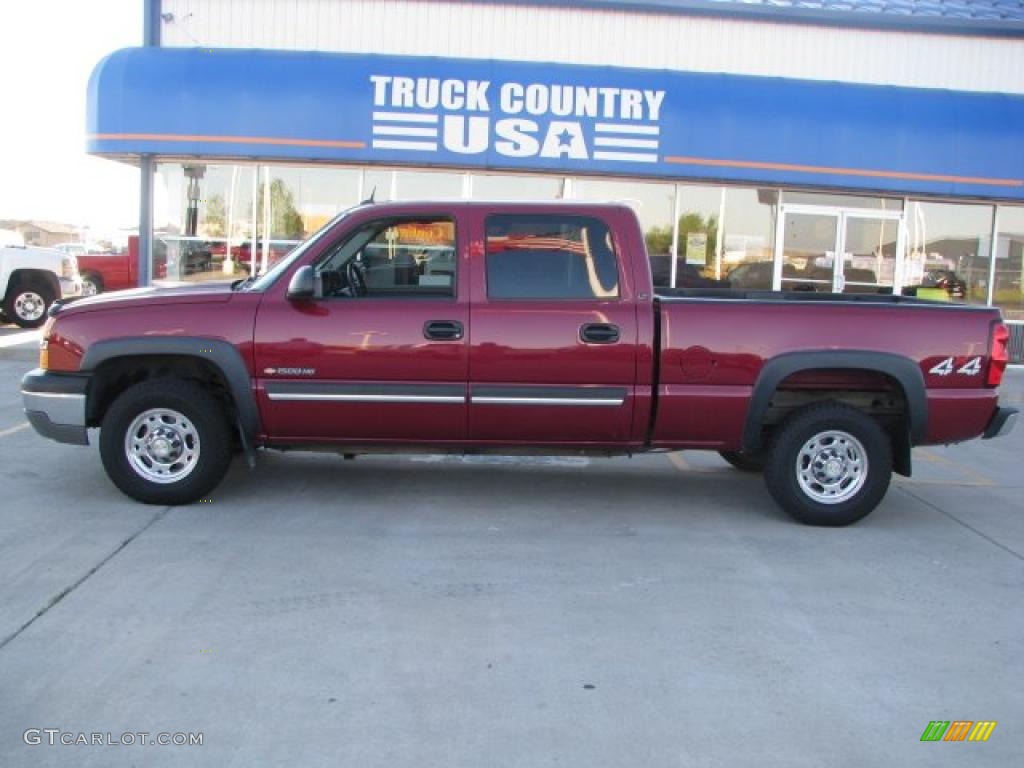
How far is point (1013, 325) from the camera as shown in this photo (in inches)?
662

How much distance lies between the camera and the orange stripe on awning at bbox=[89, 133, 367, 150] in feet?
46.8

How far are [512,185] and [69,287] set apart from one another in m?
8.51

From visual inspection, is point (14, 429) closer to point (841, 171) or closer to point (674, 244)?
point (674, 244)

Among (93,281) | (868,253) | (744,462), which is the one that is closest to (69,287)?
(93,281)

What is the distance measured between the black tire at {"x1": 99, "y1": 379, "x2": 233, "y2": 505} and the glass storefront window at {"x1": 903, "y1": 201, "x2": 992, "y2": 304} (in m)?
13.6

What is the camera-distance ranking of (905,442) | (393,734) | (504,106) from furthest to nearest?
1. (504,106)
2. (905,442)
3. (393,734)

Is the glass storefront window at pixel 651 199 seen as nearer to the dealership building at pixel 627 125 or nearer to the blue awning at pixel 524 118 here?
the dealership building at pixel 627 125

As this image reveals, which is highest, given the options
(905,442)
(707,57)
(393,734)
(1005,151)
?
(707,57)

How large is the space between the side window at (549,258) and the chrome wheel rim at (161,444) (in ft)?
6.83

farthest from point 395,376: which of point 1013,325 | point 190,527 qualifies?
point 1013,325

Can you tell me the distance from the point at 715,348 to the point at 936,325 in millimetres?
1383

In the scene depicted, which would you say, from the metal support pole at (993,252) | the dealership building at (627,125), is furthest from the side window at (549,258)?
the metal support pole at (993,252)

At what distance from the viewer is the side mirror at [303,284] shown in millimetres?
5863

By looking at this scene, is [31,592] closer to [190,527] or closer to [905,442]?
[190,527]
